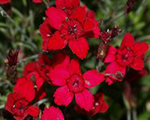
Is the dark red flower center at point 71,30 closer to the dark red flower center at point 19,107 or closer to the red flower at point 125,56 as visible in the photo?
the red flower at point 125,56

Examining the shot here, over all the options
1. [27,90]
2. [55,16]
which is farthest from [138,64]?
[27,90]

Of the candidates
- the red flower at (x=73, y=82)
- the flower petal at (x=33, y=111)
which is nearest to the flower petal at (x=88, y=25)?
the red flower at (x=73, y=82)

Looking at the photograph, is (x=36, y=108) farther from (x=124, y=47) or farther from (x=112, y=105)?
(x=112, y=105)

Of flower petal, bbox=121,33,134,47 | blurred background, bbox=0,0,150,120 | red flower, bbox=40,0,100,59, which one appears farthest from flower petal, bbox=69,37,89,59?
blurred background, bbox=0,0,150,120

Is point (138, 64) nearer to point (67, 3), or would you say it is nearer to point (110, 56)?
point (110, 56)

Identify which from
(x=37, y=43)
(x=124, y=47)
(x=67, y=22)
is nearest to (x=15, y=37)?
(x=37, y=43)

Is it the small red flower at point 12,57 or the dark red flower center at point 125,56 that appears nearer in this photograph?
the small red flower at point 12,57

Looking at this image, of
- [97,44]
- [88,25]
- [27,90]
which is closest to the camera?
[88,25]
